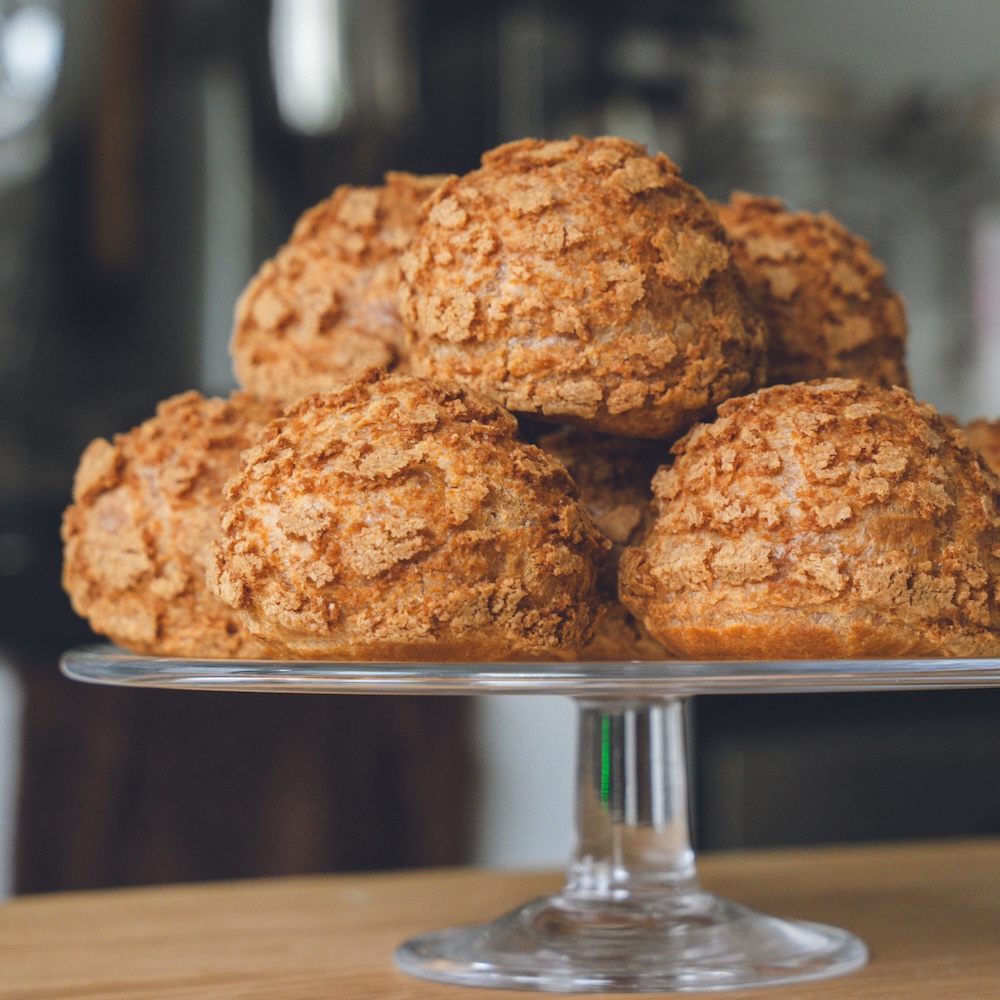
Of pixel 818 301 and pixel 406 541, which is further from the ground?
pixel 818 301

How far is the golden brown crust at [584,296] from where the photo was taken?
72 centimetres

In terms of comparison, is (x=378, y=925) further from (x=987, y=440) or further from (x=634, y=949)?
(x=987, y=440)

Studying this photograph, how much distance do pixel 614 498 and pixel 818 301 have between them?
188mm

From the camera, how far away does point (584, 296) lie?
0.72m

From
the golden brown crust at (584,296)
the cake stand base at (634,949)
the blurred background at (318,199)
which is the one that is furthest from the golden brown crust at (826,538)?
the blurred background at (318,199)

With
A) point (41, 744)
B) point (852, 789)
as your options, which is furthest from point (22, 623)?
point (852, 789)

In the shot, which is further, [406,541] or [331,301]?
[331,301]

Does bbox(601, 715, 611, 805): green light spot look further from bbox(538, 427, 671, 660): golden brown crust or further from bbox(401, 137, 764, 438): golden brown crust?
bbox(401, 137, 764, 438): golden brown crust

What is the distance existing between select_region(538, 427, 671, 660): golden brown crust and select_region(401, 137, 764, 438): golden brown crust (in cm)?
5

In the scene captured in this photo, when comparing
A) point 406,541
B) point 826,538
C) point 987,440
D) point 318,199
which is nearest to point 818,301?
point 987,440

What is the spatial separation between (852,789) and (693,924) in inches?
51.5

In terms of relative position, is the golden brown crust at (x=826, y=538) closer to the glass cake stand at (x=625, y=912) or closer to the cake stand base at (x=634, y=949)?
the glass cake stand at (x=625, y=912)

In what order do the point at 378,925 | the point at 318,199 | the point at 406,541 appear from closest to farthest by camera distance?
the point at 406,541 < the point at 378,925 < the point at 318,199

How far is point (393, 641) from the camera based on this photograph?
0.66 meters
